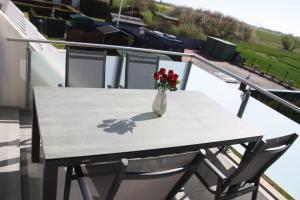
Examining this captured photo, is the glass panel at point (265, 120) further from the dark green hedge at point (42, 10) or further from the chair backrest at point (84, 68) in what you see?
the dark green hedge at point (42, 10)

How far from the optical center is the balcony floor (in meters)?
2.34

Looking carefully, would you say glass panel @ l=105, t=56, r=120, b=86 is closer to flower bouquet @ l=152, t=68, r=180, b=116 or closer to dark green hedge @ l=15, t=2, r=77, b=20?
flower bouquet @ l=152, t=68, r=180, b=116

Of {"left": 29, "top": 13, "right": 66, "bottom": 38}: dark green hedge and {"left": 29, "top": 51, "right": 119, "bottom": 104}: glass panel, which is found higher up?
{"left": 29, "top": 51, "right": 119, "bottom": 104}: glass panel

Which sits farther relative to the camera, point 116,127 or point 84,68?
point 84,68

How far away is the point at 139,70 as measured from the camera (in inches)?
138

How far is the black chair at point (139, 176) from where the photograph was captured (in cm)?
146

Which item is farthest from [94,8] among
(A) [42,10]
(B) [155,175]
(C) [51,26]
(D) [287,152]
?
(B) [155,175]

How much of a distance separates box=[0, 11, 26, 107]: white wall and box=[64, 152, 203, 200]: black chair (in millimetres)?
2110

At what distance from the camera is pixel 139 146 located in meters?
1.87

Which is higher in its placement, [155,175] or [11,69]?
[155,175]

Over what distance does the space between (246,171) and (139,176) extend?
3.59 feet

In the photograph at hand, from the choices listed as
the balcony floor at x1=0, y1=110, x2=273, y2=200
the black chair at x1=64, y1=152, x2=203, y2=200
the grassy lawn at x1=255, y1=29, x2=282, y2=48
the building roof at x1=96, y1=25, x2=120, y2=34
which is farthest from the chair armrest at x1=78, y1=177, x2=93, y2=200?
the grassy lawn at x1=255, y1=29, x2=282, y2=48

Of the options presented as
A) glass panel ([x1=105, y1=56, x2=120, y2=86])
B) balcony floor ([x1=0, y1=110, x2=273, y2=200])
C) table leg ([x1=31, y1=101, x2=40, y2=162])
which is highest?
glass panel ([x1=105, y1=56, x2=120, y2=86])

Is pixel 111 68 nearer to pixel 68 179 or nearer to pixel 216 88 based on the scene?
pixel 216 88
